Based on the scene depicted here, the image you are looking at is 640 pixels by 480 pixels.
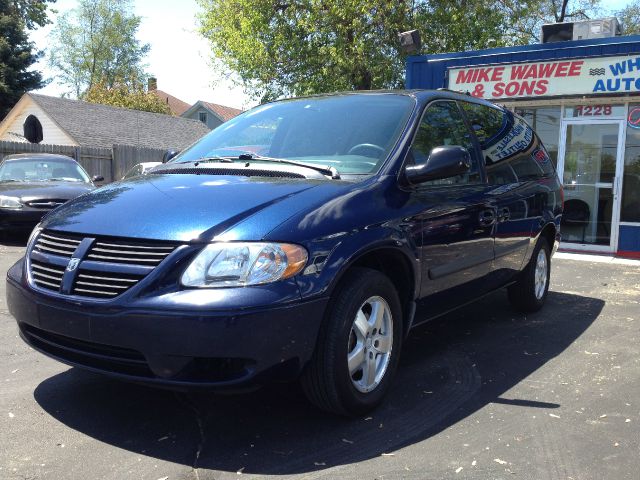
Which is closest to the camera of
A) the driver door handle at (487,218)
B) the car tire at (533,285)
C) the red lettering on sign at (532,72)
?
the driver door handle at (487,218)

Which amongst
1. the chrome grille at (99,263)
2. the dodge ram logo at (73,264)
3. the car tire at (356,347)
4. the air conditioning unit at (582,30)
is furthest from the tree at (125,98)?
the car tire at (356,347)

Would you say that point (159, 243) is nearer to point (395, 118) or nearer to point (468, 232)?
point (395, 118)

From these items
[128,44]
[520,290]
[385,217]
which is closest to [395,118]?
[385,217]

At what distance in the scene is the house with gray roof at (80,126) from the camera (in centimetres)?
2909

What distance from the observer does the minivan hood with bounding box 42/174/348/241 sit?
112 inches

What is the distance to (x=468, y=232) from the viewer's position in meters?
4.15

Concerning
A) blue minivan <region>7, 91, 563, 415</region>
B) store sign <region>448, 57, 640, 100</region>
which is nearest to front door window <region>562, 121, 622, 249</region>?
store sign <region>448, 57, 640, 100</region>

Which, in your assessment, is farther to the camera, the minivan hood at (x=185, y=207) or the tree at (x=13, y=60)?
the tree at (x=13, y=60)

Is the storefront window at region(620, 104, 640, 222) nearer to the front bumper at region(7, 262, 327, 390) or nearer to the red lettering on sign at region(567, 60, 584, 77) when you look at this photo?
the red lettering on sign at region(567, 60, 584, 77)

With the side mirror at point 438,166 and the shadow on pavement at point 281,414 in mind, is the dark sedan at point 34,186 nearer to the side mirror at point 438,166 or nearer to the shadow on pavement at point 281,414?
the shadow on pavement at point 281,414

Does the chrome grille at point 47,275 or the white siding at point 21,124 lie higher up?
the white siding at point 21,124

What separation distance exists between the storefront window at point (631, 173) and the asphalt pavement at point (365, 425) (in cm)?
626

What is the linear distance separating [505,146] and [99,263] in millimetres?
3498

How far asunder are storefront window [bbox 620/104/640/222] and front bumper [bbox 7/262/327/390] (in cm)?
880
